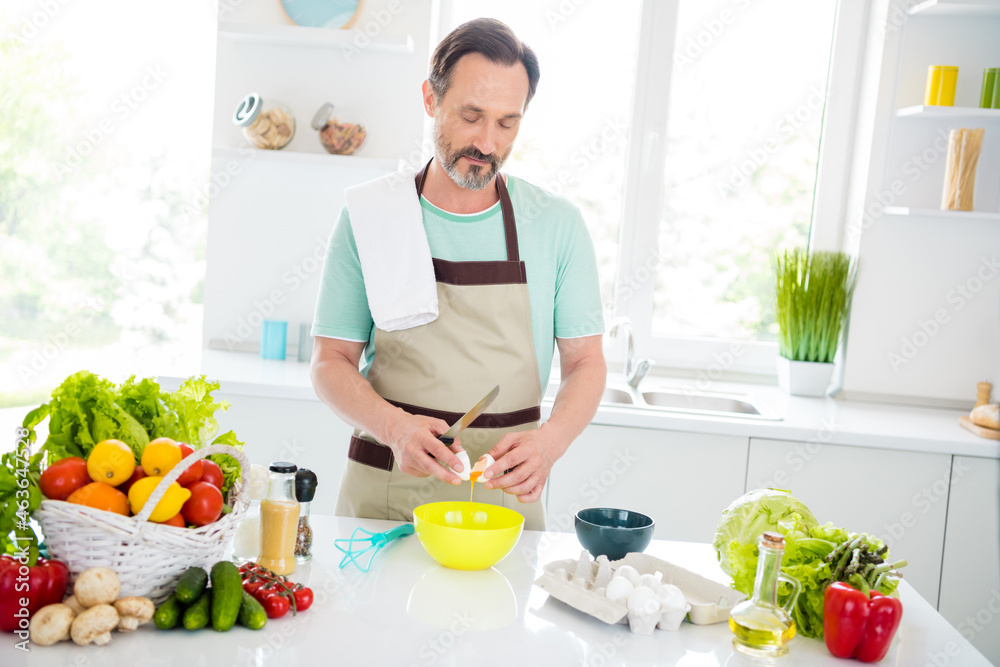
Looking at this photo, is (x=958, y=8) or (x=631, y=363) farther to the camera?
(x=631, y=363)

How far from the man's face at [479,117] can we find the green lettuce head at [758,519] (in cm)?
85

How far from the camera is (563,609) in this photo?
1257 mm

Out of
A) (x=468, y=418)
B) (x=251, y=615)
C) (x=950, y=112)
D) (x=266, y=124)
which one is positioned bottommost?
(x=251, y=615)

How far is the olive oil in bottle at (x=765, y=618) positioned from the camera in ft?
3.66

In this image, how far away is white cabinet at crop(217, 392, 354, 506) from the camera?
256 cm

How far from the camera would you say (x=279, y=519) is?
1.27 m

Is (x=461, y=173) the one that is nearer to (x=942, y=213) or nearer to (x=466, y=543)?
(x=466, y=543)

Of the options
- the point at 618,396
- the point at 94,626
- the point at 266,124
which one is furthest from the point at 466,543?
the point at 266,124

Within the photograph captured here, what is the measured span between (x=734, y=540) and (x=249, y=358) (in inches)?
83.5

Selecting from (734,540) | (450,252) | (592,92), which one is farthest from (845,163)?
(734,540)

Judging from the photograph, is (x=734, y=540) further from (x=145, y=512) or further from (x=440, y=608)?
(x=145, y=512)

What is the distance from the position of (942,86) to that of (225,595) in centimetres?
282

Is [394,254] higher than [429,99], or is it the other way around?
[429,99]

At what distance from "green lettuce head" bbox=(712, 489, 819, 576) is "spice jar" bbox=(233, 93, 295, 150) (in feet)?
7.01
